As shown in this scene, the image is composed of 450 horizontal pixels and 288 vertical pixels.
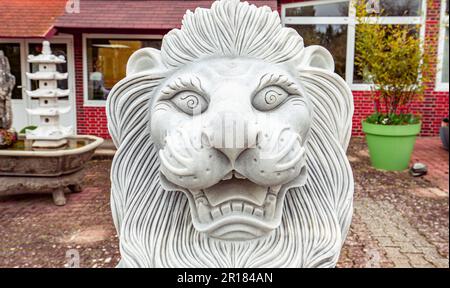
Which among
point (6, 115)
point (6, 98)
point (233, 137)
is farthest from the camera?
point (6, 115)

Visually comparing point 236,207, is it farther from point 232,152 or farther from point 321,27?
point 321,27

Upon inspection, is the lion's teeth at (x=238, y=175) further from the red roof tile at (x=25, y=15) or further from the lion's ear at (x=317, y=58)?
the red roof tile at (x=25, y=15)

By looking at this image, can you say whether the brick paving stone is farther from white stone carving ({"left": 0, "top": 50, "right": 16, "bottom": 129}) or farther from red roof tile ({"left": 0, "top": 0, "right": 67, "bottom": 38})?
white stone carving ({"left": 0, "top": 50, "right": 16, "bottom": 129})

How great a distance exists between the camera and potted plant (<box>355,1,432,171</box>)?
4.14 m

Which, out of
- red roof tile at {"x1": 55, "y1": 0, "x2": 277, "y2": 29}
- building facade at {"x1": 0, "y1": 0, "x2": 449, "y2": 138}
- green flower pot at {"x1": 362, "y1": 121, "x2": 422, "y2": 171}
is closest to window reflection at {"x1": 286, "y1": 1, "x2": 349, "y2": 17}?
building facade at {"x1": 0, "y1": 0, "x2": 449, "y2": 138}

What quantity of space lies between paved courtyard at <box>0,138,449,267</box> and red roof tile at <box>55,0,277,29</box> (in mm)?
579

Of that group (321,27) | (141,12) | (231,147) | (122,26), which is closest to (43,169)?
(122,26)

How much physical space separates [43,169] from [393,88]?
10.6 ft

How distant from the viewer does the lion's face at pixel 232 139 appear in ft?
2.37

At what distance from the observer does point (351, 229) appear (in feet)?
9.26

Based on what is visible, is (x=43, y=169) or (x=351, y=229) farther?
(x=43, y=169)

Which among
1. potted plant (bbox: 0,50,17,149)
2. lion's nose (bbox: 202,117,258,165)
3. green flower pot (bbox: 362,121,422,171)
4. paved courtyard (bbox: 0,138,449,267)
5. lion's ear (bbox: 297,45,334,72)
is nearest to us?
lion's nose (bbox: 202,117,258,165)

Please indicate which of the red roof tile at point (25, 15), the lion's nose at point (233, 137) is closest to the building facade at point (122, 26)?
the red roof tile at point (25, 15)

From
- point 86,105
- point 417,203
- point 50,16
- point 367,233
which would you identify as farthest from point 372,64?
point 50,16
